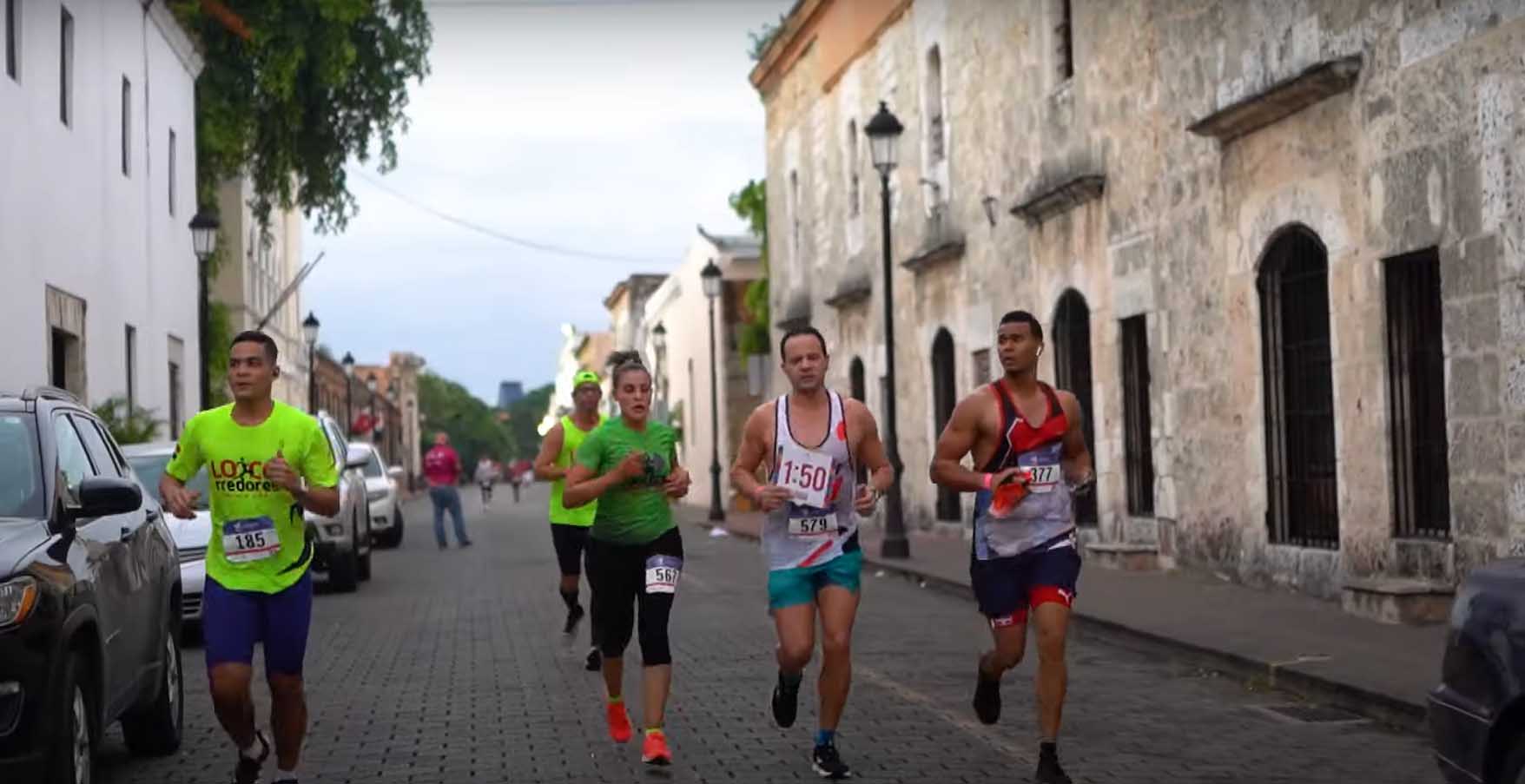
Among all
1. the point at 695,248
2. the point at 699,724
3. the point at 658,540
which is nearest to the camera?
the point at 658,540

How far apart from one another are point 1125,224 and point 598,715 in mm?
10808

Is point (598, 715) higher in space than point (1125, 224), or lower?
lower

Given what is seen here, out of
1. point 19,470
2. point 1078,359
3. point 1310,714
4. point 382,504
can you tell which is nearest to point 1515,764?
point 1310,714

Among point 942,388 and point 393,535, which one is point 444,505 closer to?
point 393,535

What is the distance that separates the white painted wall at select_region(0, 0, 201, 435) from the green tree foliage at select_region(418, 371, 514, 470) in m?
107

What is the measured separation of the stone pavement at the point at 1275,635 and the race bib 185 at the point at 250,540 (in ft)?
17.4

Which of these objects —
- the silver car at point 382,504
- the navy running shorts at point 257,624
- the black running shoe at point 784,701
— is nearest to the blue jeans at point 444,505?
the silver car at point 382,504

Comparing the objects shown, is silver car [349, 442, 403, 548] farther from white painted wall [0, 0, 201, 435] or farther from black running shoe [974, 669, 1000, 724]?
black running shoe [974, 669, 1000, 724]

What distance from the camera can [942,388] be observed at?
28.3 metres

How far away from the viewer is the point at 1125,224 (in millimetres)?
19312

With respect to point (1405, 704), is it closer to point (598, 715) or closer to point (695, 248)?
point (598, 715)

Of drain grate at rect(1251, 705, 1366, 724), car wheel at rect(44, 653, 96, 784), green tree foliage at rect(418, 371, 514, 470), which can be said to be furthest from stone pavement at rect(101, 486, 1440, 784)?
green tree foliage at rect(418, 371, 514, 470)

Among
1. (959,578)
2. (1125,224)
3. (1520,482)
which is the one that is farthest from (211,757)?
(1125,224)

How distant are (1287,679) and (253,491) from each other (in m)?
6.09
